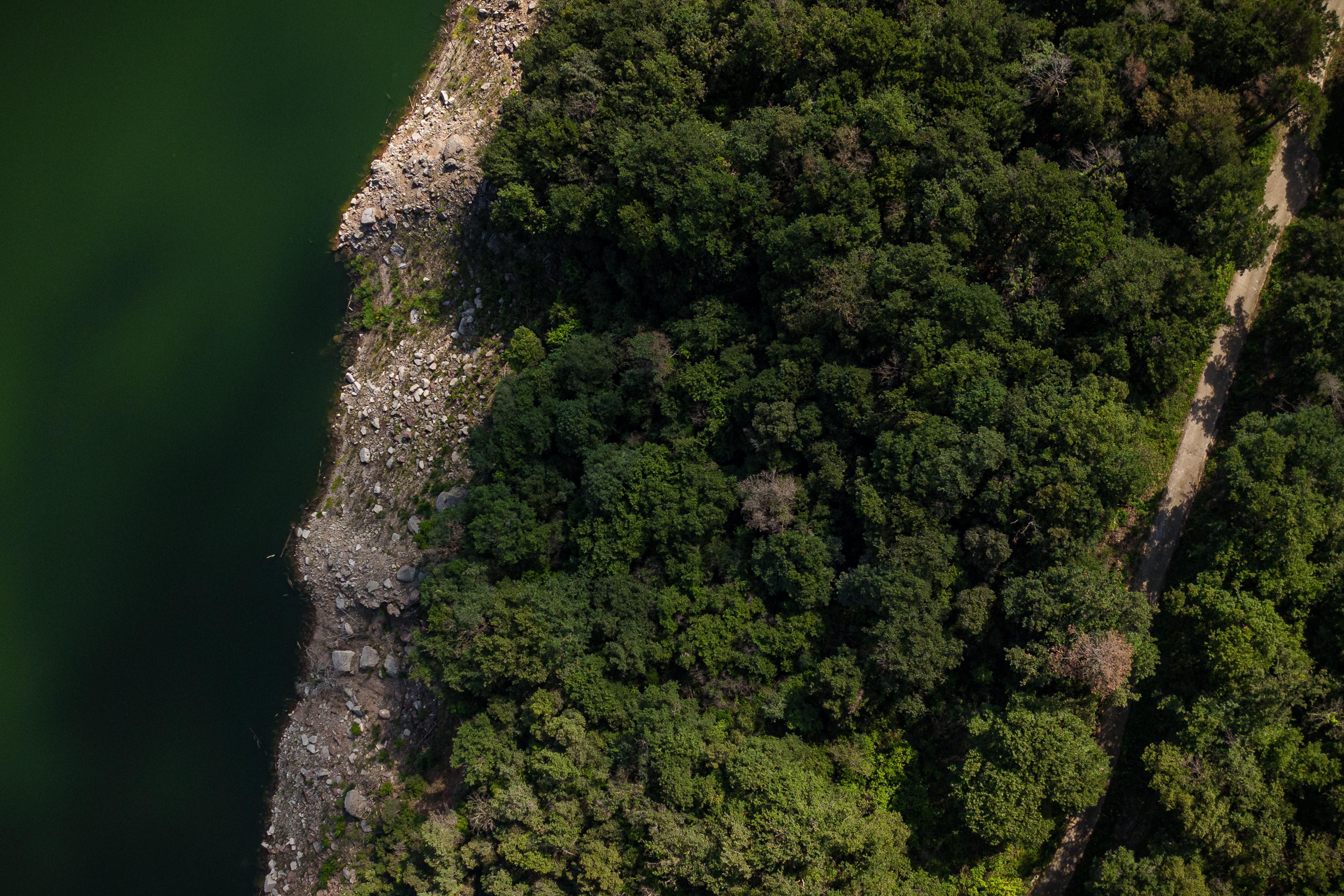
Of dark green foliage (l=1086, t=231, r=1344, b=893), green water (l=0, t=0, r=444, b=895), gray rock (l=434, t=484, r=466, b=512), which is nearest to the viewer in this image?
dark green foliage (l=1086, t=231, r=1344, b=893)

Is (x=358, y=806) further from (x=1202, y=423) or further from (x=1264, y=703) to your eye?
(x=1202, y=423)

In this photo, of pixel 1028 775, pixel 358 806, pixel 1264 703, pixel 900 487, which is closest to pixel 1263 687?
pixel 1264 703

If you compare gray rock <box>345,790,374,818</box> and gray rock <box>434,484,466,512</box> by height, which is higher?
gray rock <box>434,484,466,512</box>

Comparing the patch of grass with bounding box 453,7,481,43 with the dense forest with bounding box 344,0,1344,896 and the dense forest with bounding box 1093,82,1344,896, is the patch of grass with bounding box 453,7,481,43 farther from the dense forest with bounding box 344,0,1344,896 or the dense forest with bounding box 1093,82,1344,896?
the dense forest with bounding box 1093,82,1344,896

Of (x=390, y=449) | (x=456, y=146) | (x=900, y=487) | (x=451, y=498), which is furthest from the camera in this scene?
(x=390, y=449)

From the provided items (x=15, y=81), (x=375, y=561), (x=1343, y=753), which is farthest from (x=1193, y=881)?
(x=15, y=81)

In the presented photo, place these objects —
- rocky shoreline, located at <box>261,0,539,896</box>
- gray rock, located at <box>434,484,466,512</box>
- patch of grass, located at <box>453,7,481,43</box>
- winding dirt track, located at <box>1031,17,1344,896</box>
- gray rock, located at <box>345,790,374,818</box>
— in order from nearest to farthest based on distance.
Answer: winding dirt track, located at <box>1031,17,1344,896</box>
gray rock, located at <box>345,790,374,818</box>
gray rock, located at <box>434,484,466,512</box>
rocky shoreline, located at <box>261,0,539,896</box>
patch of grass, located at <box>453,7,481,43</box>

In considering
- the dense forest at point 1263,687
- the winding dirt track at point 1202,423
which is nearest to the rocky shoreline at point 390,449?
the winding dirt track at point 1202,423

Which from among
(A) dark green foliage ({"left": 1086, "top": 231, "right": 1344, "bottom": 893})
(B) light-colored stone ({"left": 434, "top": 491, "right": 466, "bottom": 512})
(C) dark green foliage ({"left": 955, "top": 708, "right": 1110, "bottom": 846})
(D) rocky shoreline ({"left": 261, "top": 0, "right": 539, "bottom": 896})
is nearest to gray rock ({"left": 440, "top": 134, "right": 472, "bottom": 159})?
(D) rocky shoreline ({"left": 261, "top": 0, "right": 539, "bottom": 896})
